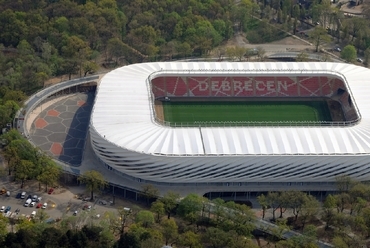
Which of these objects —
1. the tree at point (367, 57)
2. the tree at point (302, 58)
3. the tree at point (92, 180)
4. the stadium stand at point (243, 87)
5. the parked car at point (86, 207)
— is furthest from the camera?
the tree at point (367, 57)

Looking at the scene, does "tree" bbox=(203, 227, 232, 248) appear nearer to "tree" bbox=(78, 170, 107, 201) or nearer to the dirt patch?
"tree" bbox=(78, 170, 107, 201)

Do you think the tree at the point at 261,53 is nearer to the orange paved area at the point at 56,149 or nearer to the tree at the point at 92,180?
the orange paved area at the point at 56,149

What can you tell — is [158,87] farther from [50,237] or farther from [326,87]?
[50,237]

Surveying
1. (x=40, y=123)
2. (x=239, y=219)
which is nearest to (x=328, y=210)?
(x=239, y=219)

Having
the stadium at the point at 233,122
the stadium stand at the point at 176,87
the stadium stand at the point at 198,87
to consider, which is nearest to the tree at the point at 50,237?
the stadium at the point at 233,122

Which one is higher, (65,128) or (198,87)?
(198,87)

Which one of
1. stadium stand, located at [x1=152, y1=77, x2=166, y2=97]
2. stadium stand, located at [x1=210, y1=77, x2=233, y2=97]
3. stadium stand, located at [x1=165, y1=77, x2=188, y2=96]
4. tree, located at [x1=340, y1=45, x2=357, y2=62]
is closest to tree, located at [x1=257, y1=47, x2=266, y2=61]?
tree, located at [x1=340, y1=45, x2=357, y2=62]
